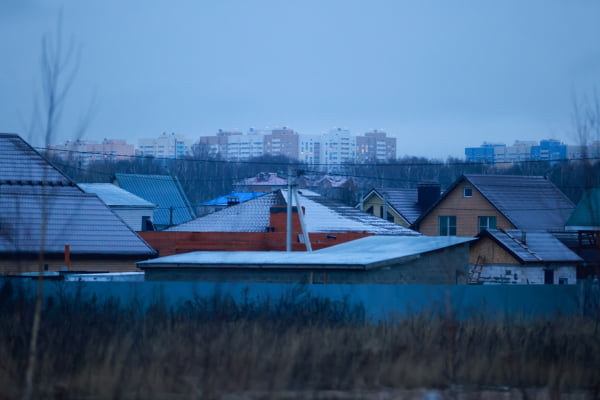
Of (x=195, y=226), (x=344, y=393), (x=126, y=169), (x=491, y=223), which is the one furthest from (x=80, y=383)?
(x=126, y=169)

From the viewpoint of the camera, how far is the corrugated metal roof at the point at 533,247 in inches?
1148

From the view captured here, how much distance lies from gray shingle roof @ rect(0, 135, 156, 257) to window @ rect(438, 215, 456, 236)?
25466mm

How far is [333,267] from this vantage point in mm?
18281

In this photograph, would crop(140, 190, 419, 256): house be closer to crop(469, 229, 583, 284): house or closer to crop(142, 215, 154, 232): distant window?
crop(142, 215, 154, 232): distant window

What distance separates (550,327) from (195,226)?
25550mm

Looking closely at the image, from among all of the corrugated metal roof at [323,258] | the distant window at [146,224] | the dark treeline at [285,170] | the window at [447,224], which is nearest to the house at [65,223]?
the corrugated metal roof at [323,258]

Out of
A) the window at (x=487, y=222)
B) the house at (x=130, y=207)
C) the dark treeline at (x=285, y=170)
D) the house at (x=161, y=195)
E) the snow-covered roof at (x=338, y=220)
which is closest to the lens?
the snow-covered roof at (x=338, y=220)

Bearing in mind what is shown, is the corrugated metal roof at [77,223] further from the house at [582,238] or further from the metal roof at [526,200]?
the metal roof at [526,200]

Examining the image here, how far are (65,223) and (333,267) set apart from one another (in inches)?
359

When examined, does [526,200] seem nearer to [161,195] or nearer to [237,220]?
A: [237,220]

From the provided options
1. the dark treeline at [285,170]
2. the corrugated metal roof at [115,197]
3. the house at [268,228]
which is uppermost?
the dark treeline at [285,170]

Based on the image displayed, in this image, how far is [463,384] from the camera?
11805mm

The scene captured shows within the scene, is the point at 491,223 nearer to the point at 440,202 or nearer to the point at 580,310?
the point at 440,202

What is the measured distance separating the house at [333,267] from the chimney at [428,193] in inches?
1235
